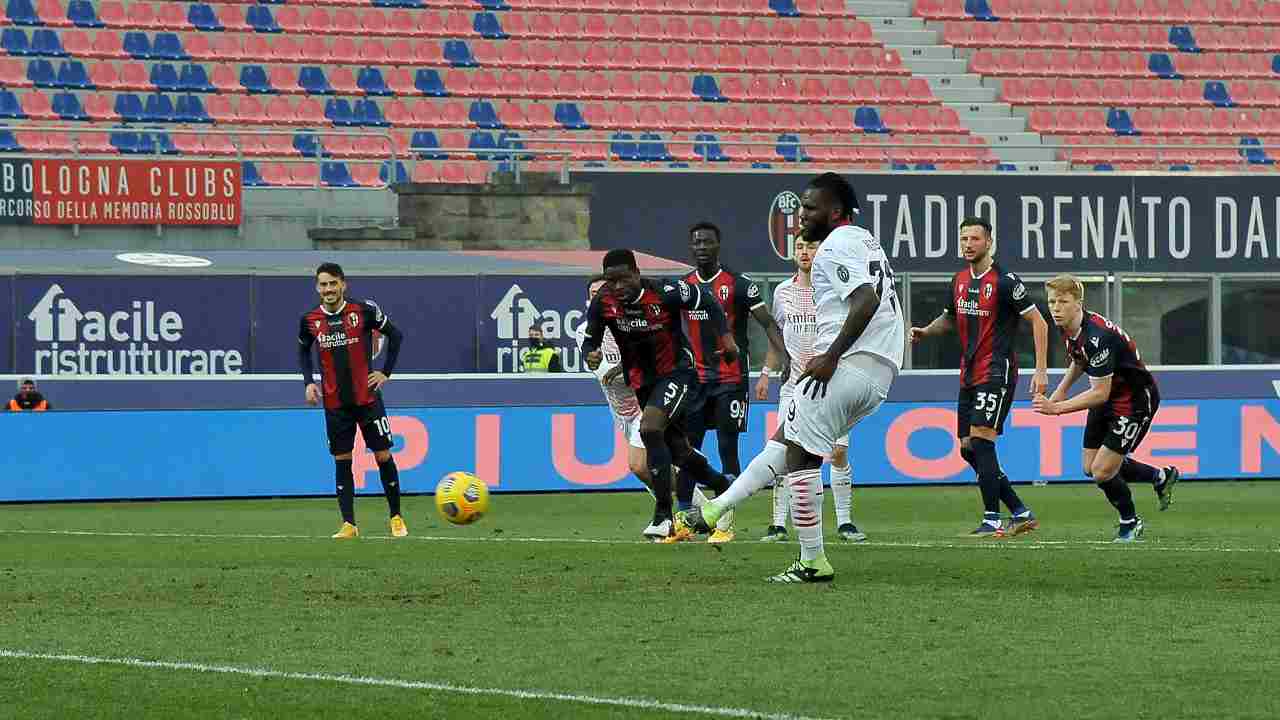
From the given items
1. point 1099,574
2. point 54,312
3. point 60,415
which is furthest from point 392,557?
point 54,312

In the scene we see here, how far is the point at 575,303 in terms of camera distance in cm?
2511

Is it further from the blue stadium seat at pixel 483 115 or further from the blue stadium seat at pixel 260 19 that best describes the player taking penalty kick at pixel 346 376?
the blue stadium seat at pixel 260 19

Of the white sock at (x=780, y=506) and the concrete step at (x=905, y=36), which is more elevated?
the concrete step at (x=905, y=36)

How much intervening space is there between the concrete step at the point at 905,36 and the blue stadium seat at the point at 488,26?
6960 mm

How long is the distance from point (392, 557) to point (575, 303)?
537 inches

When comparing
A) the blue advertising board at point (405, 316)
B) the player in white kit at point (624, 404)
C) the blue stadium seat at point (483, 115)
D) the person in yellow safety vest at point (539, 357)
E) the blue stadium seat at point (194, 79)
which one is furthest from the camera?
the blue stadium seat at point (483, 115)

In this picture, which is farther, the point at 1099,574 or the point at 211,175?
the point at 211,175

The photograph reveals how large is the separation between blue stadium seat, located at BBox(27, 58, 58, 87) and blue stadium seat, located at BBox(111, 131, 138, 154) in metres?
2.04

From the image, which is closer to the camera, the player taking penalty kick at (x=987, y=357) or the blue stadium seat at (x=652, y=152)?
the player taking penalty kick at (x=987, y=357)

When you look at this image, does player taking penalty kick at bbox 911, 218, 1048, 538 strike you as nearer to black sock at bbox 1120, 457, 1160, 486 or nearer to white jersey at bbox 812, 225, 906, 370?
black sock at bbox 1120, 457, 1160, 486

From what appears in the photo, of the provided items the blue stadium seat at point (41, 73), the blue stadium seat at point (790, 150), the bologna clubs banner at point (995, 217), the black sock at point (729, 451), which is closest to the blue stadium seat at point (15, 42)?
the blue stadium seat at point (41, 73)

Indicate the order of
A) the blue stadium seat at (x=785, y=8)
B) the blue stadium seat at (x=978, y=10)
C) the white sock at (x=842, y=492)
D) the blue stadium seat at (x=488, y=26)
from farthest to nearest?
the blue stadium seat at (x=978, y=10) < the blue stadium seat at (x=785, y=8) < the blue stadium seat at (x=488, y=26) < the white sock at (x=842, y=492)

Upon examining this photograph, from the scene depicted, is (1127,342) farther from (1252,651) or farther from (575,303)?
(575,303)

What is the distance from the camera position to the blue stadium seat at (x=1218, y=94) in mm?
35750
